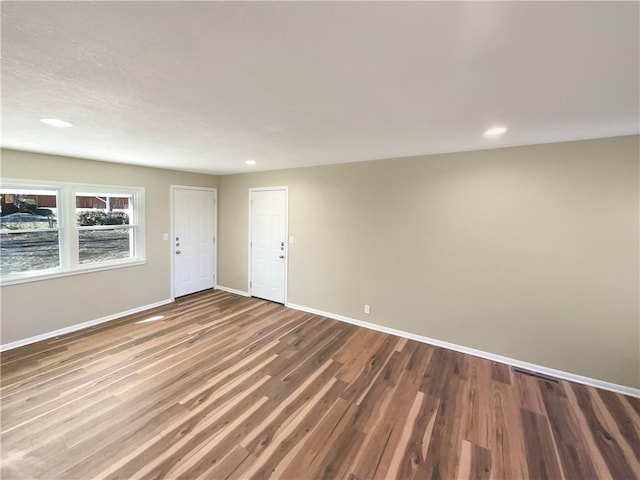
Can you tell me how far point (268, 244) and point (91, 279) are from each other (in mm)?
2608

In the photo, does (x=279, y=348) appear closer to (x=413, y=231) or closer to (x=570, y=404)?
(x=413, y=231)

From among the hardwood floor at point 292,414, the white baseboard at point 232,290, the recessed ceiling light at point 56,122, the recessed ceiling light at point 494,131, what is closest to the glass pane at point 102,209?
the hardwood floor at point 292,414

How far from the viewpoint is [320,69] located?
1.40 m

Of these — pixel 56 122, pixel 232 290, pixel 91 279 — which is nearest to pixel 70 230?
pixel 91 279

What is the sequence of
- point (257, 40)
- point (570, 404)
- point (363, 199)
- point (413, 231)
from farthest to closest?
point (363, 199), point (413, 231), point (570, 404), point (257, 40)

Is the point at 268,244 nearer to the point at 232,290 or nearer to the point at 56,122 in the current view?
the point at 232,290

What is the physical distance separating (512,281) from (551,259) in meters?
0.42

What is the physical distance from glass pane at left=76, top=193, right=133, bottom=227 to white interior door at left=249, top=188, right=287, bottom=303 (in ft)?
6.52

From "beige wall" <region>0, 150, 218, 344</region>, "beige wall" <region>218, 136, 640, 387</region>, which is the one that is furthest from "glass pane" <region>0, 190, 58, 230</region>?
"beige wall" <region>218, 136, 640, 387</region>

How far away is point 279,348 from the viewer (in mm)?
3361

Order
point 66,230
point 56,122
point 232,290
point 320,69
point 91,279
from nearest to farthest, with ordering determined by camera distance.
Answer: point 320,69, point 56,122, point 66,230, point 91,279, point 232,290

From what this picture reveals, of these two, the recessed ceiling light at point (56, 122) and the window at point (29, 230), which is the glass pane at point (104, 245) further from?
the recessed ceiling light at point (56, 122)

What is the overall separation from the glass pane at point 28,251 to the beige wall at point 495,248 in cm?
340

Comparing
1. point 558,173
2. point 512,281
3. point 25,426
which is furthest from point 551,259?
point 25,426
